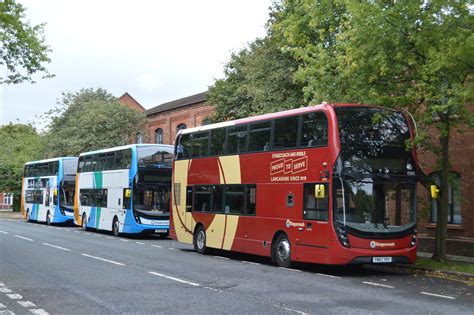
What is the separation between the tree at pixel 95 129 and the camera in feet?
155

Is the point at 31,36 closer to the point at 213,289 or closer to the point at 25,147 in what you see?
the point at 213,289

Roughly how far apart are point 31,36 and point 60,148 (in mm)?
31675

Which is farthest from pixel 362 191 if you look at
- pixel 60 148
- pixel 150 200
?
pixel 60 148

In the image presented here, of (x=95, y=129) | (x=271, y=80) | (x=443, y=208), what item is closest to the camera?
(x=443, y=208)

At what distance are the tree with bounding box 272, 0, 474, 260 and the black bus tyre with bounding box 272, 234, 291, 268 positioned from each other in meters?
4.01

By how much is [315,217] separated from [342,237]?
1.06 metres

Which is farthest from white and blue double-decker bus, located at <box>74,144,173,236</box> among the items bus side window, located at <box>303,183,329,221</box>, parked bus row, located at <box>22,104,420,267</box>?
bus side window, located at <box>303,183,329,221</box>

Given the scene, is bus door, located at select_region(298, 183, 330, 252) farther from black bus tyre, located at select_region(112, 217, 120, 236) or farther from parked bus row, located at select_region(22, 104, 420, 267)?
black bus tyre, located at select_region(112, 217, 120, 236)

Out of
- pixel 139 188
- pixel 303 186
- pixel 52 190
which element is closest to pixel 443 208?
pixel 303 186

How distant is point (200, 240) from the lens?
20.5 m

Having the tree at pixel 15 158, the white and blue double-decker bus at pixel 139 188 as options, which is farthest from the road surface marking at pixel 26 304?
the tree at pixel 15 158

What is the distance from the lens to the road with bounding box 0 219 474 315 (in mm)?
9695

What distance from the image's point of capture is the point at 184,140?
2158 cm

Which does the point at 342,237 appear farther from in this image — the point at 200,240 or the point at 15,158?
the point at 15,158
